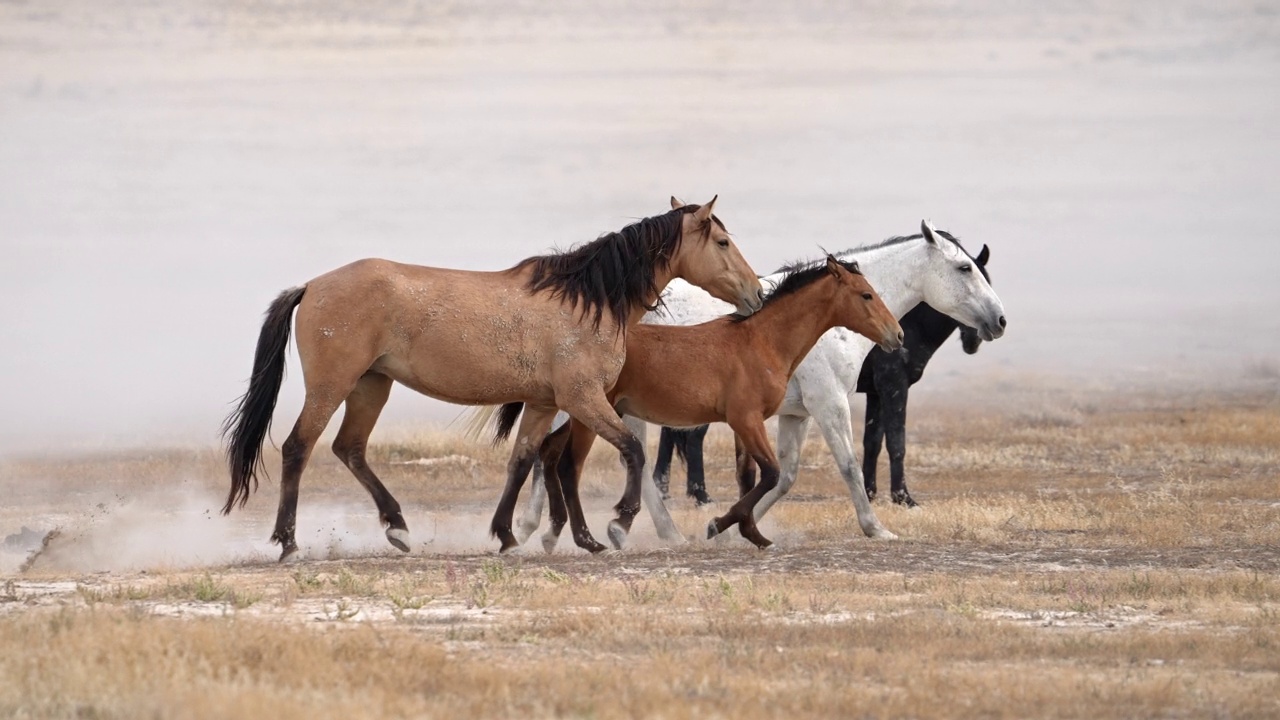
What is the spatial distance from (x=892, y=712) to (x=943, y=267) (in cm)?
755

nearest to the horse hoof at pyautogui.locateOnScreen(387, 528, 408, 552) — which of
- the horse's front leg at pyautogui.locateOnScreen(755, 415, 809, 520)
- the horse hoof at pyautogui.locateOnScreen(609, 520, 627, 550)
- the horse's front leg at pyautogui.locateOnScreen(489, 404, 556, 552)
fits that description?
the horse's front leg at pyautogui.locateOnScreen(489, 404, 556, 552)

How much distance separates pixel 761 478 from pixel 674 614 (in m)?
2.93

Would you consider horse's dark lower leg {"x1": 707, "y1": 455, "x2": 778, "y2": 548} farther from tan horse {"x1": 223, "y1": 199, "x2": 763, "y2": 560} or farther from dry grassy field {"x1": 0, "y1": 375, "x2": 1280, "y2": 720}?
tan horse {"x1": 223, "y1": 199, "x2": 763, "y2": 560}

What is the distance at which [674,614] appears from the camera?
8250 millimetres

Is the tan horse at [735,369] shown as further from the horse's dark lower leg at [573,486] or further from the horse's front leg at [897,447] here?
the horse's front leg at [897,447]

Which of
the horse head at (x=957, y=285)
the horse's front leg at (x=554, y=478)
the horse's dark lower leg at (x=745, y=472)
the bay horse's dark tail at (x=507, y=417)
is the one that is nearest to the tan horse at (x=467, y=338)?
the horse's front leg at (x=554, y=478)

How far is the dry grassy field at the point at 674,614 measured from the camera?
20.4 feet

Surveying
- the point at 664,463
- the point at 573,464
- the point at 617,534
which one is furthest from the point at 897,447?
the point at 617,534

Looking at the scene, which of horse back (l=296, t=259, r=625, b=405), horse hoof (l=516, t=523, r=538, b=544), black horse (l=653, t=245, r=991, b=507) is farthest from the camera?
black horse (l=653, t=245, r=991, b=507)

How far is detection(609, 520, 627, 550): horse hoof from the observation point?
443 inches

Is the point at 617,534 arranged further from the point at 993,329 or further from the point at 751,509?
the point at 993,329

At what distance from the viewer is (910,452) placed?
20.7 metres

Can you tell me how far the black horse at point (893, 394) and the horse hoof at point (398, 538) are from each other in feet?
14.4

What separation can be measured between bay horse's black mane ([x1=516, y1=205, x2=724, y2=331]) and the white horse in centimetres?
76
